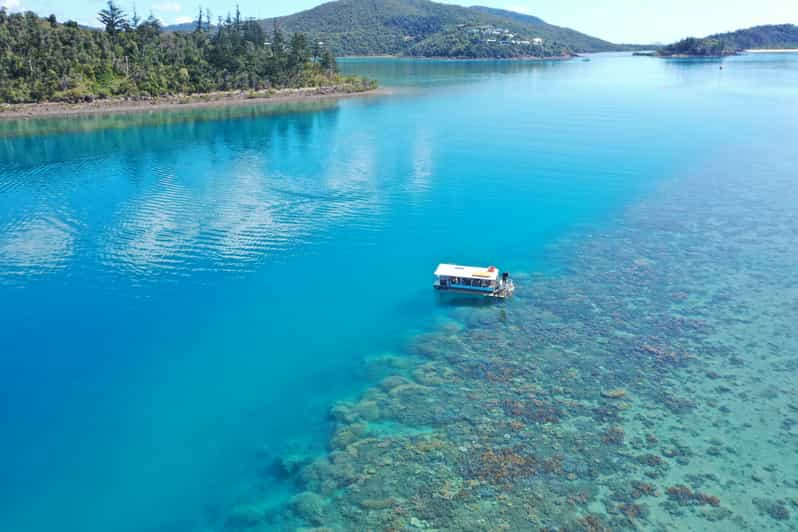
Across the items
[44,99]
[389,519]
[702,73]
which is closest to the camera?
[389,519]

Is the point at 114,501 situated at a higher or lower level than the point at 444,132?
lower

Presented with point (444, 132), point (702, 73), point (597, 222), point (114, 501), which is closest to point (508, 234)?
point (597, 222)

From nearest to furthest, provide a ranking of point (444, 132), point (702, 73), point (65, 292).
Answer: point (65, 292)
point (444, 132)
point (702, 73)

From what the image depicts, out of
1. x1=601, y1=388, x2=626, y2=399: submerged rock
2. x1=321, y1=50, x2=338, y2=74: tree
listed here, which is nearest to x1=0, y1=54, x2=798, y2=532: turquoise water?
x1=601, y1=388, x2=626, y2=399: submerged rock

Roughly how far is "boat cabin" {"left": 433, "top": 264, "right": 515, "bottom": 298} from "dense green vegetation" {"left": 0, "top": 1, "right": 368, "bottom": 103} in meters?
85.9

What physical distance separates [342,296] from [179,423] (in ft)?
40.7

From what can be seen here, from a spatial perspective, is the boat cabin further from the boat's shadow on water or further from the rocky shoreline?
the rocky shoreline

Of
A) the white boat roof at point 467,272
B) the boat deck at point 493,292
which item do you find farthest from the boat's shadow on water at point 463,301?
the white boat roof at point 467,272

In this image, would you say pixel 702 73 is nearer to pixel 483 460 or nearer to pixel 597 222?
pixel 597 222

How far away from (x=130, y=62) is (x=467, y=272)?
322 ft

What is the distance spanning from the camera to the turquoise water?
2053 cm

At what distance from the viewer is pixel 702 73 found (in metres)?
174

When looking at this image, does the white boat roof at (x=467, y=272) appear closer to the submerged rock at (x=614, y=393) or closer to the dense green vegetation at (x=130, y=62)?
the submerged rock at (x=614, y=393)

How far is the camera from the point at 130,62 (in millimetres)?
104312
